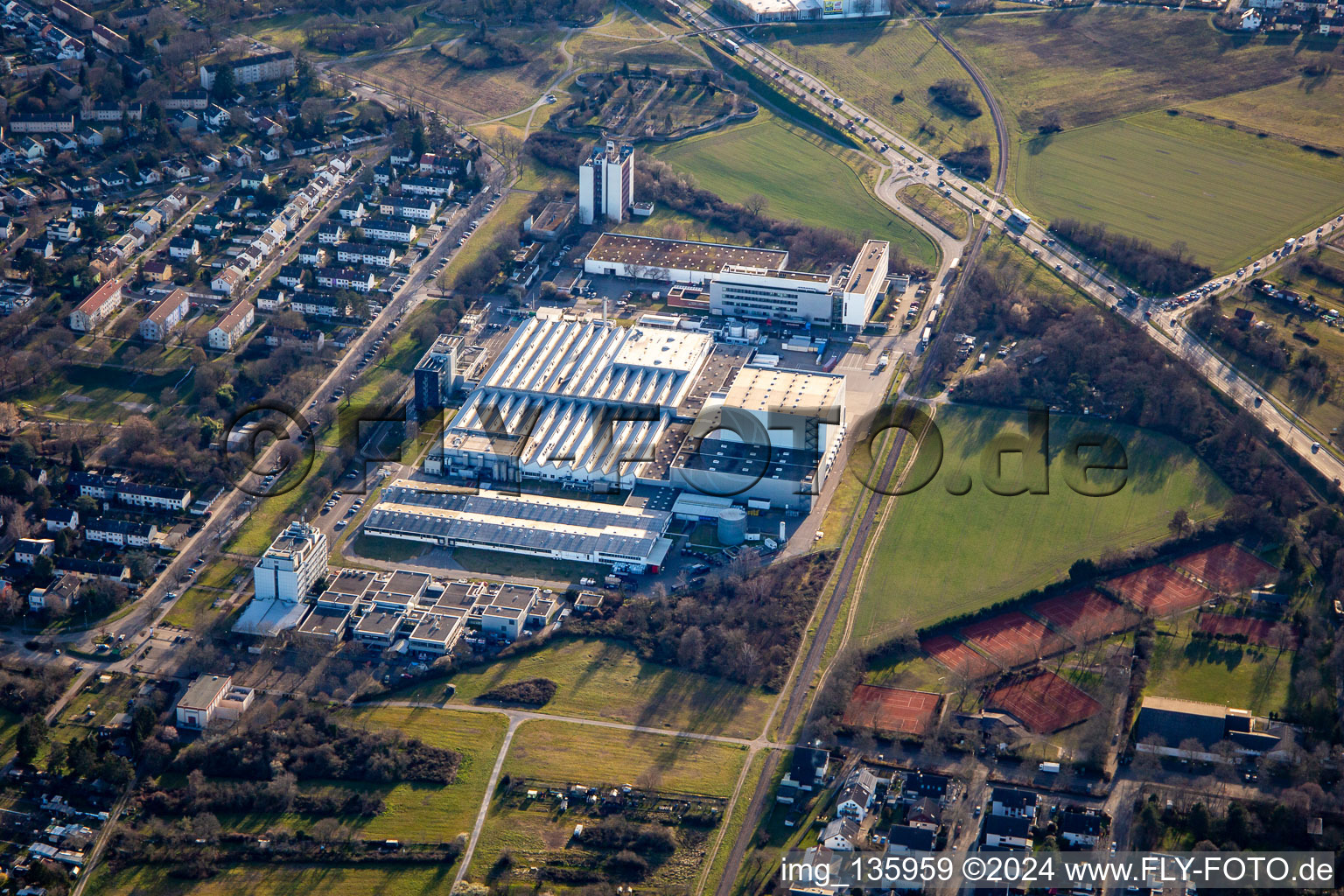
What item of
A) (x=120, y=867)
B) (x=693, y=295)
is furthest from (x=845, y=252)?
(x=120, y=867)

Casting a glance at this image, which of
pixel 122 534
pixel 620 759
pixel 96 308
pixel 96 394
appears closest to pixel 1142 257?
pixel 620 759

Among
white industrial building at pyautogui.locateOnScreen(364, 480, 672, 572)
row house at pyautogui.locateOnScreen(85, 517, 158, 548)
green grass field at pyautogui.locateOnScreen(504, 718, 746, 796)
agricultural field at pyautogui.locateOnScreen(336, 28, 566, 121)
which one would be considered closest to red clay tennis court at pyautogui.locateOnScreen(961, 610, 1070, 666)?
green grass field at pyautogui.locateOnScreen(504, 718, 746, 796)

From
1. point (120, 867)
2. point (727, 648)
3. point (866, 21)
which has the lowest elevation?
point (120, 867)

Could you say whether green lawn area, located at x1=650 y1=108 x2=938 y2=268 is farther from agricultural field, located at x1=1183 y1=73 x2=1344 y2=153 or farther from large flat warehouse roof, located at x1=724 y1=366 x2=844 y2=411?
agricultural field, located at x1=1183 y1=73 x2=1344 y2=153

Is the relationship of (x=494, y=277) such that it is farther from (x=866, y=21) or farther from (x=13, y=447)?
(x=866, y=21)

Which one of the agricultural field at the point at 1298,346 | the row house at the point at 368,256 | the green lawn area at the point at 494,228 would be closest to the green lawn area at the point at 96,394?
the row house at the point at 368,256

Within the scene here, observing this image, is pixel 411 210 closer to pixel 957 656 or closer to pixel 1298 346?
pixel 957 656

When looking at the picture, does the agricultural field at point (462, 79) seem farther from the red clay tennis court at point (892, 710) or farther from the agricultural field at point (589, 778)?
the red clay tennis court at point (892, 710)
